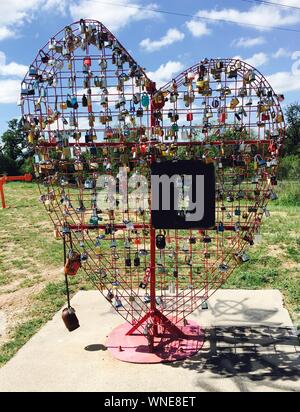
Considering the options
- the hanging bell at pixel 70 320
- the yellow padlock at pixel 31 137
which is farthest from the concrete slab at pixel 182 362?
the yellow padlock at pixel 31 137

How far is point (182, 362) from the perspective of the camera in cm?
459

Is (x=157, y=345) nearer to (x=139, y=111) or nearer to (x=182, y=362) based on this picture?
(x=182, y=362)

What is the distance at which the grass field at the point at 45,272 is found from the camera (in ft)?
20.4

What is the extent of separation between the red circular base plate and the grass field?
50.5 inches

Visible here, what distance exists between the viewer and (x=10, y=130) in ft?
129

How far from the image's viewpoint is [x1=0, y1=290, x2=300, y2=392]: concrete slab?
4.22 meters

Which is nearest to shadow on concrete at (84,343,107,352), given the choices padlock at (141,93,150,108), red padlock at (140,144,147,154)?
red padlock at (140,144,147,154)

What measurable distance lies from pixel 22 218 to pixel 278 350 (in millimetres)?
11362

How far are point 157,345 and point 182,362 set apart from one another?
0.41 meters

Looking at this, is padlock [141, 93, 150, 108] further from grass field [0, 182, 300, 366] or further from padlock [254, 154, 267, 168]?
grass field [0, 182, 300, 366]

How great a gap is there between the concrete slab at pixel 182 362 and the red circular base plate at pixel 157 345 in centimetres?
8
